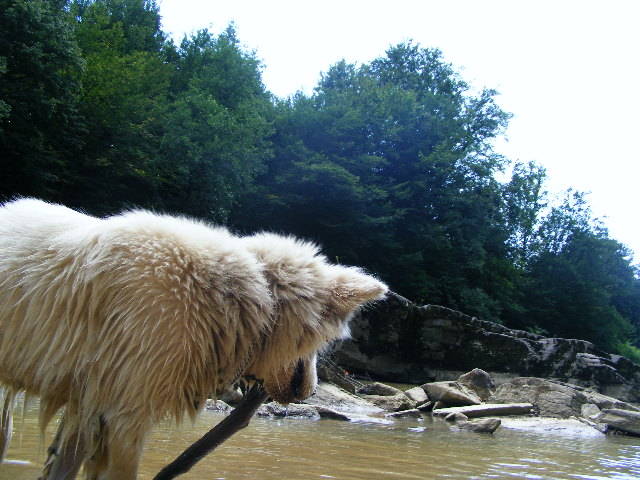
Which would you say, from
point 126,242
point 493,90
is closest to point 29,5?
point 126,242

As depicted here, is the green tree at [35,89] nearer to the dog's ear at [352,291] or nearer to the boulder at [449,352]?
the boulder at [449,352]

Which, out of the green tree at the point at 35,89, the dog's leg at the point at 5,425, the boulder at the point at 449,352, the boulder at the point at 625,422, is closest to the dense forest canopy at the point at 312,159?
the green tree at the point at 35,89

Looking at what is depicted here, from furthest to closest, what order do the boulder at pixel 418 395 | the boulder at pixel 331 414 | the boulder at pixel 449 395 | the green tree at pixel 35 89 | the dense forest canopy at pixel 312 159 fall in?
the dense forest canopy at pixel 312 159 < the green tree at pixel 35 89 < the boulder at pixel 418 395 < the boulder at pixel 449 395 < the boulder at pixel 331 414

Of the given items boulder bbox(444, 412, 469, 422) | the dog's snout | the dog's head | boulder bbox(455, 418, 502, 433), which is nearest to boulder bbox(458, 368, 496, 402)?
boulder bbox(444, 412, 469, 422)

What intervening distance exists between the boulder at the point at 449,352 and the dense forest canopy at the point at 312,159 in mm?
8938

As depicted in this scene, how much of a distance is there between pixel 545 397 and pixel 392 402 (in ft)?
10.2

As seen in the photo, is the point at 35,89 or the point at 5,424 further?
the point at 35,89

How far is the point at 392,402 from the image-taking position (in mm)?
12375

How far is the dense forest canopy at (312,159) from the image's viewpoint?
22984 millimetres

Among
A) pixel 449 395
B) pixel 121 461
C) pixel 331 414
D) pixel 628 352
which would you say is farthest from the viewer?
pixel 628 352

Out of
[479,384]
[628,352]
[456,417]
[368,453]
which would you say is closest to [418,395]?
[479,384]

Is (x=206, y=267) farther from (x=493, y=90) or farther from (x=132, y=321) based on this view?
(x=493, y=90)

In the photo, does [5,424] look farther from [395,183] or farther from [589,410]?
[395,183]

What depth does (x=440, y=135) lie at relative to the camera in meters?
40.7
